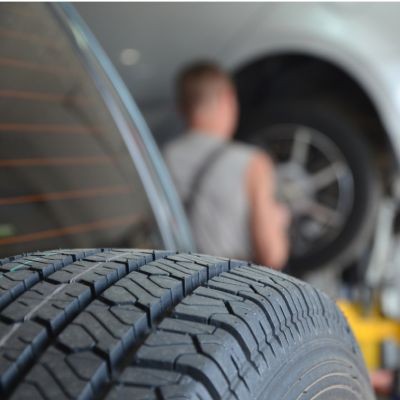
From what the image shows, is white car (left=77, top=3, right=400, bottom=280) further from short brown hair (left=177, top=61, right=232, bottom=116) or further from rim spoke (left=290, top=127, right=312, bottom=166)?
short brown hair (left=177, top=61, right=232, bottom=116)

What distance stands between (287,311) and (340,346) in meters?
0.17

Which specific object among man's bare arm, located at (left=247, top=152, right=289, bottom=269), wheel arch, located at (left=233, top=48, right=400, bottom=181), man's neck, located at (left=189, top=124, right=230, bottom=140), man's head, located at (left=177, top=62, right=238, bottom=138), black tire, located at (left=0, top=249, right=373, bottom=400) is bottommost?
black tire, located at (left=0, top=249, right=373, bottom=400)

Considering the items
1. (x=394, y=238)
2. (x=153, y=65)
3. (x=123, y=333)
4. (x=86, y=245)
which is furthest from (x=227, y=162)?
(x=123, y=333)

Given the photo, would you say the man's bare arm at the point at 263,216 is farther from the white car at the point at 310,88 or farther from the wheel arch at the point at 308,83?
the wheel arch at the point at 308,83

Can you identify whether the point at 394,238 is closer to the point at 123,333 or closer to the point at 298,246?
the point at 298,246

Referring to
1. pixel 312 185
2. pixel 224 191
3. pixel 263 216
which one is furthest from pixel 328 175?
pixel 224 191

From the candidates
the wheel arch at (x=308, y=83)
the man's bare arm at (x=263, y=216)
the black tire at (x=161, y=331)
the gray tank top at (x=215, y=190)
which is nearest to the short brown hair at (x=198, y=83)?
the gray tank top at (x=215, y=190)

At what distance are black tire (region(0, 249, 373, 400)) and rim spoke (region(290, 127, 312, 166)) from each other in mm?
2368

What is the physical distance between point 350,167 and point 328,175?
0.35 ft

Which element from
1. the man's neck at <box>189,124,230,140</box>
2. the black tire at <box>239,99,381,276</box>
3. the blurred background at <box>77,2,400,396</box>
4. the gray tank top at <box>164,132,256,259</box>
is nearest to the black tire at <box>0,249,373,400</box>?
the gray tank top at <box>164,132,256,259</box>

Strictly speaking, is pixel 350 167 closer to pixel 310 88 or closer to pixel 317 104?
pixel 317 104

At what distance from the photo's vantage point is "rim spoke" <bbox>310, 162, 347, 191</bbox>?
10.9 ft

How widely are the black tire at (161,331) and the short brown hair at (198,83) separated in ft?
6.45

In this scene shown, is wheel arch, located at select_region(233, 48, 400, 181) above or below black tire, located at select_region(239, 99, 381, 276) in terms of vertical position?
above
